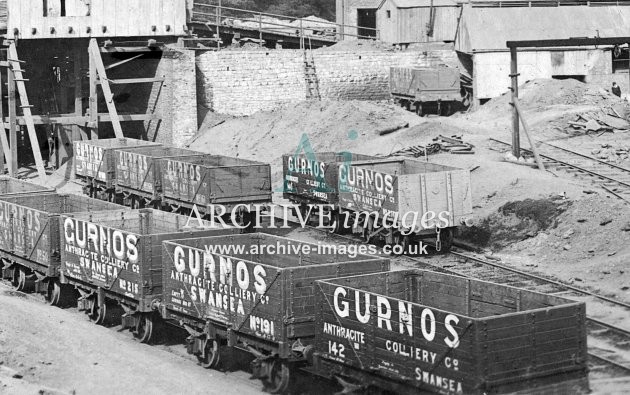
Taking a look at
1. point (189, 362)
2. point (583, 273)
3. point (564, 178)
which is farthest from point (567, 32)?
point (189, 362)

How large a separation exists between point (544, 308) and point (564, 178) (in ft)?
58.3

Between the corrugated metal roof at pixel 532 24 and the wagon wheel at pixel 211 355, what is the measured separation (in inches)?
1229

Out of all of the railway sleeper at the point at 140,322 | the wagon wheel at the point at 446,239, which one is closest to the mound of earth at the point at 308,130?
the wagon wheel at the point at 446,239

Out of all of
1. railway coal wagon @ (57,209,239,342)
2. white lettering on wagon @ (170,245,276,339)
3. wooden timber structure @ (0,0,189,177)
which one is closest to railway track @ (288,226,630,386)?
white lettering on wagon @ (170,245,276,339)

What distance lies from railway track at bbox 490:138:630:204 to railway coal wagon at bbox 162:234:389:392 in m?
12.2

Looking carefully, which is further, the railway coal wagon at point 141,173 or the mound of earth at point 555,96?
the mound of earth at point 555,96

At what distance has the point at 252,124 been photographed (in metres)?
41.8

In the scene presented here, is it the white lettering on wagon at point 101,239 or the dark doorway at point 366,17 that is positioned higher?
the dark doorway at point 366,17

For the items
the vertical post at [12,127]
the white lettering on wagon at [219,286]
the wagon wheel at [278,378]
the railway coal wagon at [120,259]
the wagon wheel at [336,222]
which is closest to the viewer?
the wagon wheel at [278,378]

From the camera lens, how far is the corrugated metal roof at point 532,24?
46.4 m

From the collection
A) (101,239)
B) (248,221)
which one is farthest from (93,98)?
(101,239)

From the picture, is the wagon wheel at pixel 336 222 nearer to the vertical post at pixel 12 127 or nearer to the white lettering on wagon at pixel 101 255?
the white lettering on wagon at pixel 101 255

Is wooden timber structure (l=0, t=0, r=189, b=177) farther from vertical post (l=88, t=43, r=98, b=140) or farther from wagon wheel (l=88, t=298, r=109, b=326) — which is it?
wagon wheel (l=88, t=298, r=109, b=326)

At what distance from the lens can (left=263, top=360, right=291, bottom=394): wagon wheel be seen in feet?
50.4
